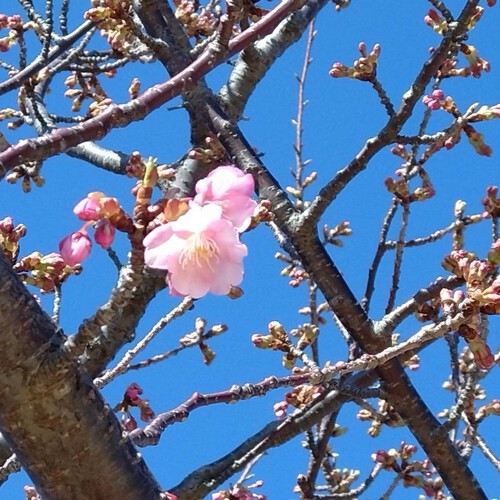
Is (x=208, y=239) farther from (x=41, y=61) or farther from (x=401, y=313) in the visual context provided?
(x=41, y=61)

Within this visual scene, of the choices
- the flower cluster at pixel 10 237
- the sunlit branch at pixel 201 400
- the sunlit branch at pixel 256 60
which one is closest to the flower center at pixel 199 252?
the sunlit branch at pixel 201 400

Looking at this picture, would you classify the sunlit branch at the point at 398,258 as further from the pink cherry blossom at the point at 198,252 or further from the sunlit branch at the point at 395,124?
the pink cherry blossom at the point at 198,252

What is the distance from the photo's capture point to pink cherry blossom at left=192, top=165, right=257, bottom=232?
57.5 inches

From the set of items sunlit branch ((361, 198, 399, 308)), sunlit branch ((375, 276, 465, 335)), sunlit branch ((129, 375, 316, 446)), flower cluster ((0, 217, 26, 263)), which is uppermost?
sunlit branch ((361, 198, 399, 308))

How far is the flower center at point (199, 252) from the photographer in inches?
58.0

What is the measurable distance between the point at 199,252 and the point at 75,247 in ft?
0.83

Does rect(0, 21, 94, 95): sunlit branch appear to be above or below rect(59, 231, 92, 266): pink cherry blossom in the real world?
above

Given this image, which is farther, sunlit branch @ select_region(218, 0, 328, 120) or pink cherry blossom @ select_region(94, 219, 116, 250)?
sunlit branch @ select_region(218, 0, 328, 120)

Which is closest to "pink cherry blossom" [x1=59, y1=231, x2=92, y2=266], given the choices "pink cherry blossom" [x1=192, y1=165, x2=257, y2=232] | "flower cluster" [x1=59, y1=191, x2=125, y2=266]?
"flower cluster" [x1=59, y1=191, x2=125, y2=266]

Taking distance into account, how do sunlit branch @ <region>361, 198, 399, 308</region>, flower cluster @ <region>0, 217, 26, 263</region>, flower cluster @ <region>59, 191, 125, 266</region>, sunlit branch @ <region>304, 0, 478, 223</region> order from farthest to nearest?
1. sunlit branch @ <region>361, 198, 399, 308</region>
2. sunlit branch @ <region>304, 0, 478, 223</region>
3. flower cluster @ <region>0, 217, 26, 263</region>
4. flower cluster @ <region>59, 191, 125, 266</region>

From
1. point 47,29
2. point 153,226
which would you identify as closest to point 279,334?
point 153,226

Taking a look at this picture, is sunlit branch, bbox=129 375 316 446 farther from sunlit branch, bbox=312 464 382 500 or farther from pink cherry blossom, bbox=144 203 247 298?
sunlit branch, bbox=312 464 382 500

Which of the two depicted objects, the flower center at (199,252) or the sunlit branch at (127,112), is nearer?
the sunlit branch at (127,112)

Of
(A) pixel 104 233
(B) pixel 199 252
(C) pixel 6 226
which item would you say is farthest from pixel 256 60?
(A) pixel 104 233
